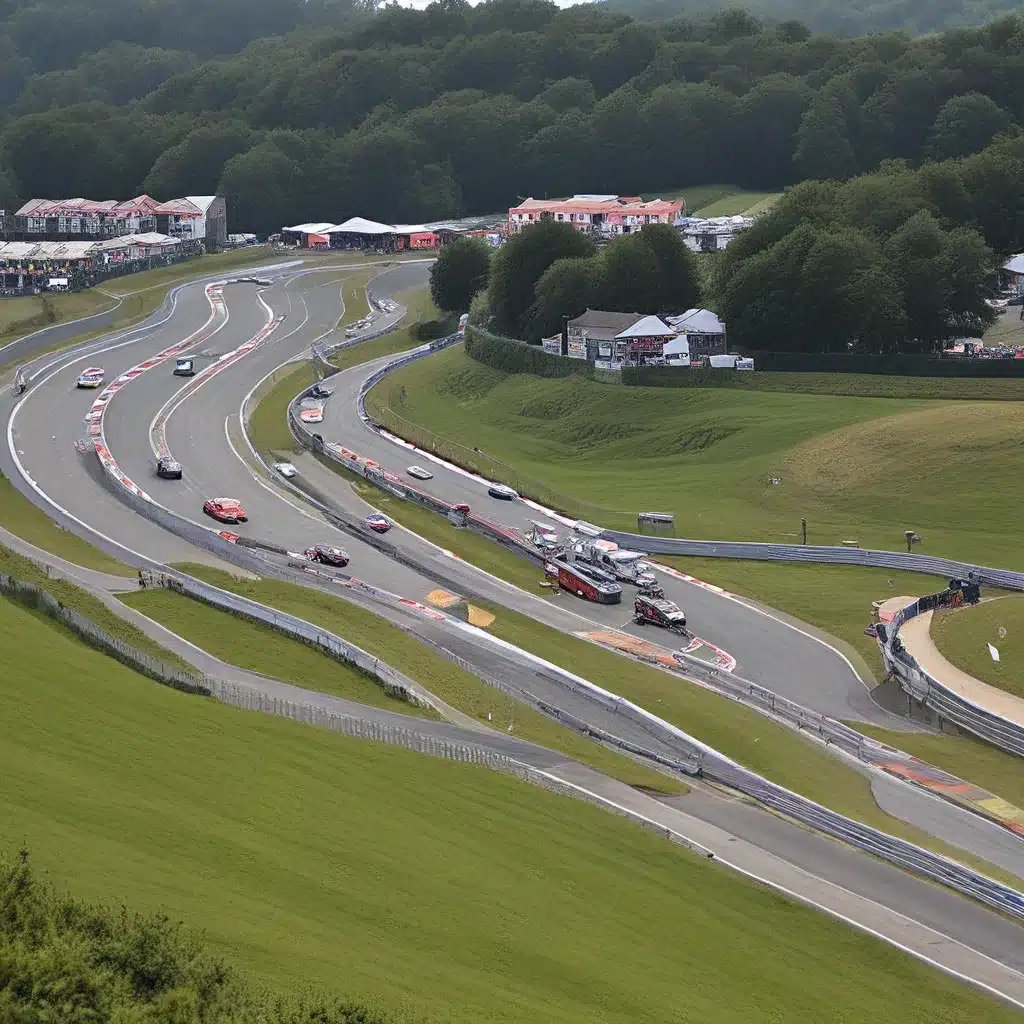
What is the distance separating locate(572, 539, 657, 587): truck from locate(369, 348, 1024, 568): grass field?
4.72 m

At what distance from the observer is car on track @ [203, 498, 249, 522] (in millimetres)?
68188

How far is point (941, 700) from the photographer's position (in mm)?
47000

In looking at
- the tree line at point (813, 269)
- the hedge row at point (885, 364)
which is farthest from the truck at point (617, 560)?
the tree line at point (813, 269)

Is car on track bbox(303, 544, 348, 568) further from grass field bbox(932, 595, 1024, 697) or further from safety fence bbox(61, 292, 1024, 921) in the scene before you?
grass field bbox(932, 595, 1024, 697)

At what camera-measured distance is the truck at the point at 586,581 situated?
5897 centimetres

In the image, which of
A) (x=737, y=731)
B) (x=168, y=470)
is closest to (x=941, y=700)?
(x=737, y=731)

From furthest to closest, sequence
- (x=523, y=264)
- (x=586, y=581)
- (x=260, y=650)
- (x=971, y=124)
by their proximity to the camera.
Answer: (x=971, y=124) → (x=523, y=264) → (x=586, y=581) → (x=260, y=650)

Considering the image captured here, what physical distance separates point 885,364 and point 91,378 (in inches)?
1856

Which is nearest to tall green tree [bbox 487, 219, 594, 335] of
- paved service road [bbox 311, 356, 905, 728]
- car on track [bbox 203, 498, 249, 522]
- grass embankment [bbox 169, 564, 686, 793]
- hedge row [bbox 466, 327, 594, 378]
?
hedge row [bbox 466, 327, 594, 378]

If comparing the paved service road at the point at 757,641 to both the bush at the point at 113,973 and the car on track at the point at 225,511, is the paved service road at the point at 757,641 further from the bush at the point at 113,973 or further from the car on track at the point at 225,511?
the bush at the point at 113,973

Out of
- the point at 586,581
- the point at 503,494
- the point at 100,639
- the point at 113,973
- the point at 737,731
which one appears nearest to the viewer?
the point at 113,973

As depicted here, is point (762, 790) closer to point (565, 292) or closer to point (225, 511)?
point (225, 511)

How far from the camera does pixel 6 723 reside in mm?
31281

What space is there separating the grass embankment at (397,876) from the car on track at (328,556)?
938 inches
